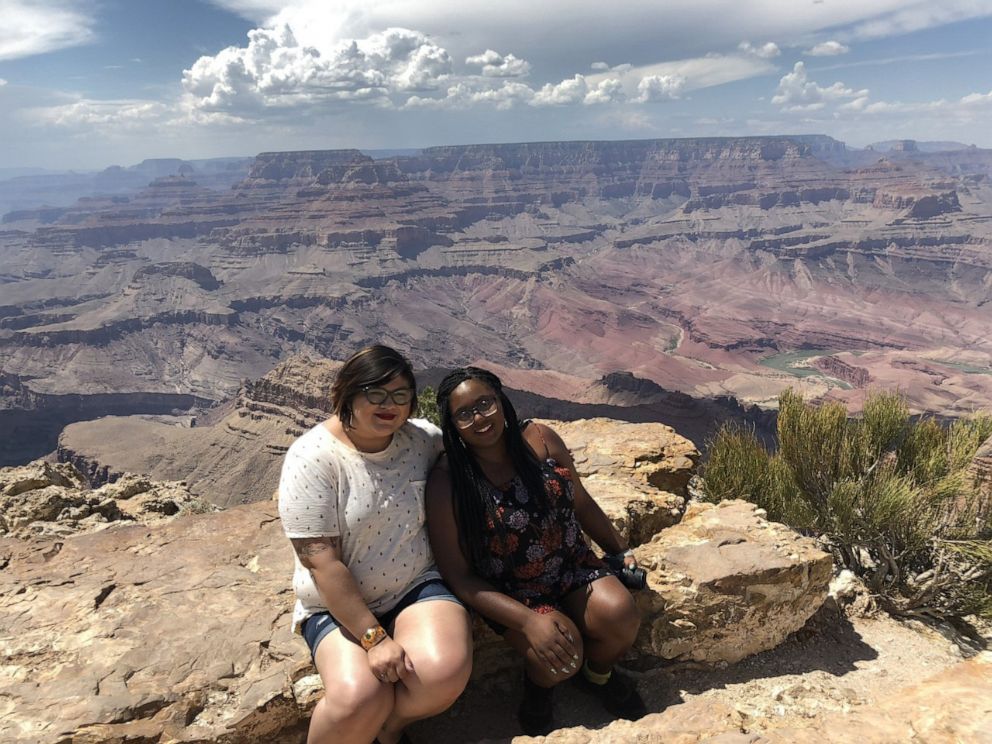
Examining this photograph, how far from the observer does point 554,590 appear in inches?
144

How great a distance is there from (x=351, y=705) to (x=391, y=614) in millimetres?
565

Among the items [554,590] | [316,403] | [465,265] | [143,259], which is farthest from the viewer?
[143,259]

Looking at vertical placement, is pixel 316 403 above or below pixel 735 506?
below

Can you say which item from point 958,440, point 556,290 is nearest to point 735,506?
→ point 958,440

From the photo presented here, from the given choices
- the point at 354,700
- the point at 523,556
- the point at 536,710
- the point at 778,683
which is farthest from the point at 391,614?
the point at 778,683

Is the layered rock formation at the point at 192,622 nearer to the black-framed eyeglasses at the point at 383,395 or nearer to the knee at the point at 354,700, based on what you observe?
the knee at the point at 354,700

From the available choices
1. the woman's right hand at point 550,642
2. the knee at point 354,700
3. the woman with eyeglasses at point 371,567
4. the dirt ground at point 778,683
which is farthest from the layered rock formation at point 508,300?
the knee at point 354,700

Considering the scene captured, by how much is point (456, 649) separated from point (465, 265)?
6403 inches

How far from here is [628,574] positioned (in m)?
3.89

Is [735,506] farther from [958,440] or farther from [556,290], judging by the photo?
[556,290]

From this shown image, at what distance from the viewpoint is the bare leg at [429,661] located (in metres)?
3.09

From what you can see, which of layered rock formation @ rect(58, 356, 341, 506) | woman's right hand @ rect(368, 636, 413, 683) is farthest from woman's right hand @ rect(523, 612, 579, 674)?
layered rock formation @ rect(58, 356, 341, 506)

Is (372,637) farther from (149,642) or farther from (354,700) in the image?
(149,642)

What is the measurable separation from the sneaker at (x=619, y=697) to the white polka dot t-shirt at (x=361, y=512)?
4.32 feet
